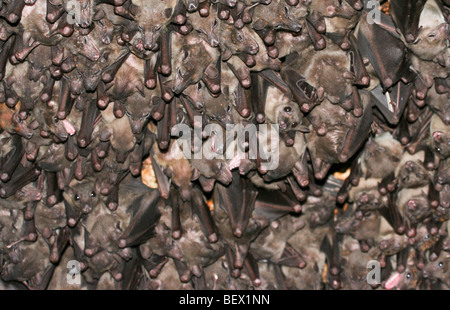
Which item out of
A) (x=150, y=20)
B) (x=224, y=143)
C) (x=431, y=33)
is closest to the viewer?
(x=150, y=20)

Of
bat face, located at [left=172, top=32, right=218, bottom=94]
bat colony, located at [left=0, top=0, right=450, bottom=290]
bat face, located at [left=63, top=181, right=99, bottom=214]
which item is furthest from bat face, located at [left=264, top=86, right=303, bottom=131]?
bat face, located at [left=63, top=181, right=99, bottom=214]

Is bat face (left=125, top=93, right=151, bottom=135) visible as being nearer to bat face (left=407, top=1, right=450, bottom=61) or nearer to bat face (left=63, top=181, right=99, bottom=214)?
bat face (left=63, top=181, right=99, bottom=214)

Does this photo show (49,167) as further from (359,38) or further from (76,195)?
(359,38)

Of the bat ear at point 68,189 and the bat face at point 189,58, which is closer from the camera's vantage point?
the bat face at point 189,58

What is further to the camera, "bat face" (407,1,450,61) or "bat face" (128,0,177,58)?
"bat face" (407,1,450,61)

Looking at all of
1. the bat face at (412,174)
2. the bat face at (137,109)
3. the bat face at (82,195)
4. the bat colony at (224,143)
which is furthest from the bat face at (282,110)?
the bat face at (82,195)

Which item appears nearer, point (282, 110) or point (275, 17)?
point (275, 17)

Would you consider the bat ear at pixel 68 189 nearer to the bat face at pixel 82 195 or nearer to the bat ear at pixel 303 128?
the bat face at pixel 82 195

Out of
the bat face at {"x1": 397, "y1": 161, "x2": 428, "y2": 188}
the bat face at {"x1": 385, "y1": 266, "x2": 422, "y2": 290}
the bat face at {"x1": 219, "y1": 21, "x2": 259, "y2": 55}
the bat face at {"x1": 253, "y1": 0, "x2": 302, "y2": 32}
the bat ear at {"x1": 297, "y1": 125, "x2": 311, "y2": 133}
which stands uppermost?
the bat face at {"x1": 253, "y1": 0, "x2": 302, "y2": 32}

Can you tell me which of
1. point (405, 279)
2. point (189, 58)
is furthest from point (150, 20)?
point (405, 279)

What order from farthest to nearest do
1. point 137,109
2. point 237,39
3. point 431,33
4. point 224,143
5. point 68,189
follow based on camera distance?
point 68,189, point 224,143, point 137,109, point 431,33, point 237,39

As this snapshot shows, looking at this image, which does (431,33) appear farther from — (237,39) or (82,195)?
(82,195)
